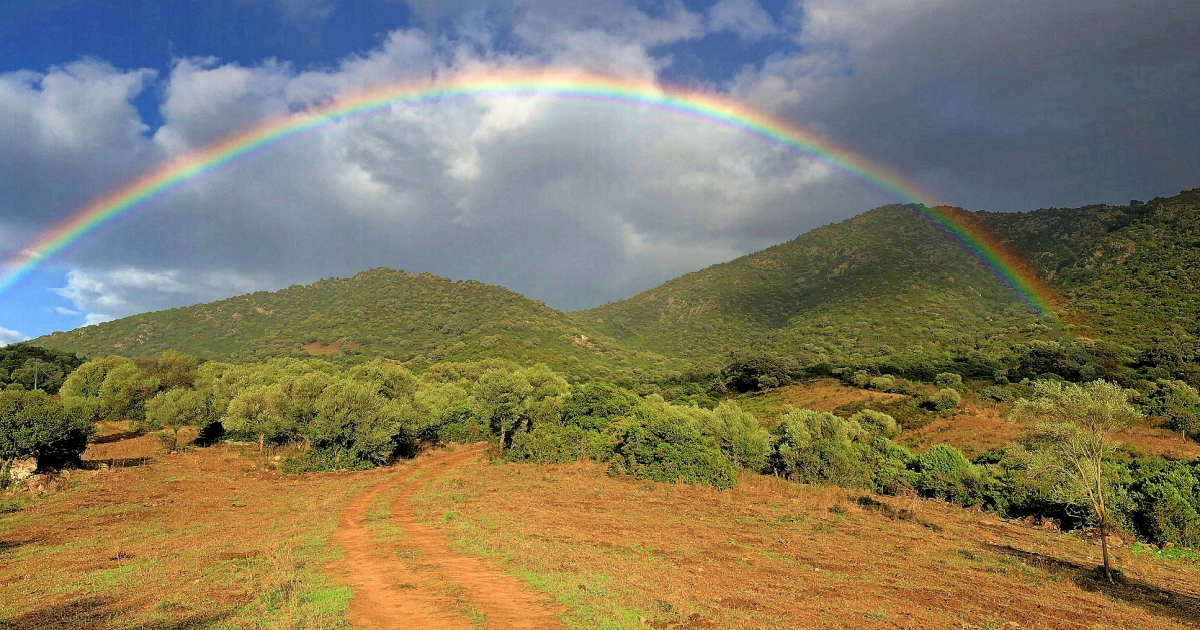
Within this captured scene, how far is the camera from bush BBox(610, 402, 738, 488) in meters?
31.9

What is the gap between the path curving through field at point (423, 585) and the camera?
10.1m

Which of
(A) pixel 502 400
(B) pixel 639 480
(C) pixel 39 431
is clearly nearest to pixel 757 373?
(A) pixel 502 400

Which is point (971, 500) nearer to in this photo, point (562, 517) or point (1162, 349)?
point (562, 517)

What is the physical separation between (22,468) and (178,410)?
2383cm

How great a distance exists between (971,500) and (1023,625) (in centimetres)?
2064

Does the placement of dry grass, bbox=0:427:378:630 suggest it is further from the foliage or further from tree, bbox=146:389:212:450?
the foliage

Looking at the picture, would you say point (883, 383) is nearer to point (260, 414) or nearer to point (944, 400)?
point (944, 400)

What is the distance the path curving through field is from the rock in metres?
21.6

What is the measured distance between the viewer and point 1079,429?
14.6 m

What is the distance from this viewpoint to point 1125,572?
51.2ft

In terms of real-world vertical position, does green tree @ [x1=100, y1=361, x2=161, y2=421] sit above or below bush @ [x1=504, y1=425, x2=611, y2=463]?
above

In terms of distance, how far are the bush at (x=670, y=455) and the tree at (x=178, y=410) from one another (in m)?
43.5

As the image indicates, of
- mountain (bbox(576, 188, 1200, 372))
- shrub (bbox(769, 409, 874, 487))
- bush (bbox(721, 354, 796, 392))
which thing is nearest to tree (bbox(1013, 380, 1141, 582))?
shrub (bbox(769, 409, 874, 487))

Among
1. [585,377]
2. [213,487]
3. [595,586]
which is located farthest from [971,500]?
[585,377]
